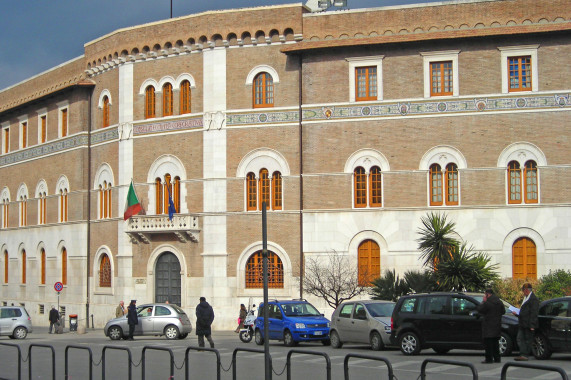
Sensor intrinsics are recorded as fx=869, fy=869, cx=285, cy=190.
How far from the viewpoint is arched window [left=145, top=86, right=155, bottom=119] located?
137 feet

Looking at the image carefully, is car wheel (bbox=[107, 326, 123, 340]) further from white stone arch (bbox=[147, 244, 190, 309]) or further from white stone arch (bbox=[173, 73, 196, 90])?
white stone arch (bbox=[173, 73, 196, 90])

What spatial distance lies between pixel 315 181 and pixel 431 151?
16.7 ft

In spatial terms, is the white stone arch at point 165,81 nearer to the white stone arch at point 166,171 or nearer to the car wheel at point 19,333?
the white stone arch at point 166,171

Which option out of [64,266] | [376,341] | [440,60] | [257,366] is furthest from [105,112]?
[257,366]

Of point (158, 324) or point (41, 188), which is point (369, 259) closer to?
point (158, 324)

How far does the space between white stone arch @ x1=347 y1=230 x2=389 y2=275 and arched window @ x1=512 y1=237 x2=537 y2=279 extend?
5103 mm

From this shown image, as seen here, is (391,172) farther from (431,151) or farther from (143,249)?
(143,249)

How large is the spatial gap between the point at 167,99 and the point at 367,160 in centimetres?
1086

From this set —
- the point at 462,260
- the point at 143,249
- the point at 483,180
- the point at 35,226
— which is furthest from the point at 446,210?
the point at 35,226

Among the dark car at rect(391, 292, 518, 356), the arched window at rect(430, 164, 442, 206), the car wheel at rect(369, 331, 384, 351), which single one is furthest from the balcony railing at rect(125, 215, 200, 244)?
the dark car at rect(391, 292, 518, 356)

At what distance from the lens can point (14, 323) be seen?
3450 cm

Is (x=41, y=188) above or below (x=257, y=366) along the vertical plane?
above

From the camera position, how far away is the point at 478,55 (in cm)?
3509

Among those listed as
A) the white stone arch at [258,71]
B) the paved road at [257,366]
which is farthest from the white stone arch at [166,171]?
the paved road at [257,366]
